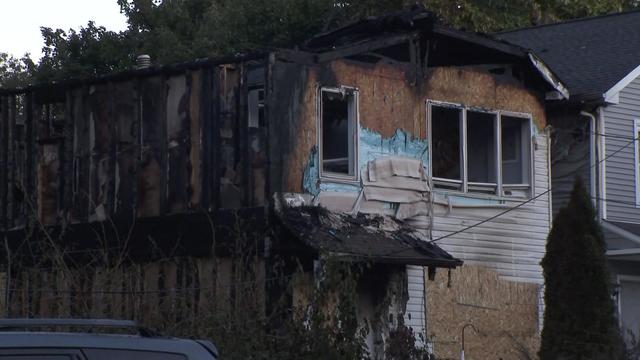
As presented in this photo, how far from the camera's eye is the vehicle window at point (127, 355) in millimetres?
6289

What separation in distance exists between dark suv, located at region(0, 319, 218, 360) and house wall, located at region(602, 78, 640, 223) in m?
15.5

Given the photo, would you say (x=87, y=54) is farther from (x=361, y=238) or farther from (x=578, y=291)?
(x=578, y=291)

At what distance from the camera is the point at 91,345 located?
6309 millimetres

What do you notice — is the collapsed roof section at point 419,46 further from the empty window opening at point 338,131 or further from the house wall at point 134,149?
the house wall at point 134,149

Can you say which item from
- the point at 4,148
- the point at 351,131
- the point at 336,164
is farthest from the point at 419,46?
the point at 4,148

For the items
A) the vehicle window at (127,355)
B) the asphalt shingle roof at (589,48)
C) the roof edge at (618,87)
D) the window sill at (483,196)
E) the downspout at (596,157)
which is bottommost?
the vehicle window at (127,355)

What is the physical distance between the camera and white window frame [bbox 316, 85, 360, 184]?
1689cm

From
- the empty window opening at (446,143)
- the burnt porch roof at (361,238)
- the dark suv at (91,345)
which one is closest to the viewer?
the dark suv at (91,345)

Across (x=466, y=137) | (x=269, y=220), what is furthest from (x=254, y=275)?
(x=466, y=137)

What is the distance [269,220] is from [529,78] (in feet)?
20.0

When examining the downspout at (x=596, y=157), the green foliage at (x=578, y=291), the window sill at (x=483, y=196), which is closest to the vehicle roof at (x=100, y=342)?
the green foliage at (x=578, y=291)

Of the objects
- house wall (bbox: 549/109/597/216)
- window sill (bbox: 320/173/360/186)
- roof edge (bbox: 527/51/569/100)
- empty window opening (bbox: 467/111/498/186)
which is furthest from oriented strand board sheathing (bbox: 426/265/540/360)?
roof edge (bbox: 527/51/569/100)

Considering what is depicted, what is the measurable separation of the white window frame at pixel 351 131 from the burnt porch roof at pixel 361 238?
554 millimetres

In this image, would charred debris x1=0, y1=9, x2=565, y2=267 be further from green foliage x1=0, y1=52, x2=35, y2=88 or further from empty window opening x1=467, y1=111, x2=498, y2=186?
green foliage x1=0, y1=52, x2=35, y2=88
